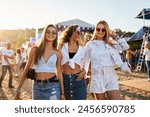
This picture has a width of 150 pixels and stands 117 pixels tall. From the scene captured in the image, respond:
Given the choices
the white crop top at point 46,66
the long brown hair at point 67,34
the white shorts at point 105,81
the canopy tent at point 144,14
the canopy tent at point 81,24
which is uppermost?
the canopy tent at point 144,14

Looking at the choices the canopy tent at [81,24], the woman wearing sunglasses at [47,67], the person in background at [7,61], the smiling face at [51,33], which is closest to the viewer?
the woman wearing sunglasses at [47,67]

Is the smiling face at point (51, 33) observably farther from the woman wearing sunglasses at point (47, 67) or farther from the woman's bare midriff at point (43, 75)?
the woman's bare midriff at point (43, 75)

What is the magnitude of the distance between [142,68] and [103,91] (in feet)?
36.8

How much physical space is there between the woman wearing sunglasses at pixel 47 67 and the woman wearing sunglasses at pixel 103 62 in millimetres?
493

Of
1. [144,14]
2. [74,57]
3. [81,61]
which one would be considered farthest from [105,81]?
[144,14]

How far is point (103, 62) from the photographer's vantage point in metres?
4.00

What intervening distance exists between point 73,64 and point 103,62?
1.26 ft

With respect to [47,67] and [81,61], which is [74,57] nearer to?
[81,61]

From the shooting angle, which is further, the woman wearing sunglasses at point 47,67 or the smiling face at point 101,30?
the smiling face at point 101,30

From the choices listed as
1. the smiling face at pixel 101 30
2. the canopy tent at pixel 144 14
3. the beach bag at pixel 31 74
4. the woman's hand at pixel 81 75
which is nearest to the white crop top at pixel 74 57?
the woman's hand at pixel 81 75

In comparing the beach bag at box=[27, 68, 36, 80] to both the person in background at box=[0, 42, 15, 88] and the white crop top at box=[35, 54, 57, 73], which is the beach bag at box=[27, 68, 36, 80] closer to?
the white crop top at box=[35, 54, 57, 73]

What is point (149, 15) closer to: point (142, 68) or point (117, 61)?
point (142, 68)

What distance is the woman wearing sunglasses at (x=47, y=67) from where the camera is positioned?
3.57 meters

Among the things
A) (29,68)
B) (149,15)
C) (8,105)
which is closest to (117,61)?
(29,68)
